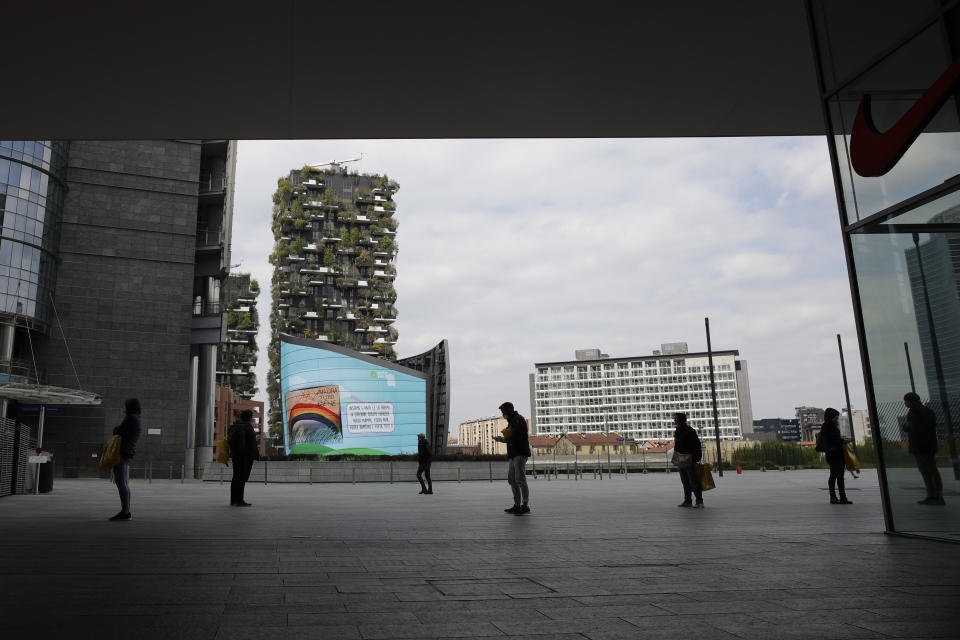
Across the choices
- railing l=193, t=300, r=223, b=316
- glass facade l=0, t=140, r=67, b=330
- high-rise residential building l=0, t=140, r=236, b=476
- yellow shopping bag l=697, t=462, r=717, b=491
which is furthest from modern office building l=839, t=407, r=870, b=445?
glass facade l=0, t=140, r=67, b=330

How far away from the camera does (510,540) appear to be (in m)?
6.76

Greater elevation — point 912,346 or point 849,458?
point 912,346

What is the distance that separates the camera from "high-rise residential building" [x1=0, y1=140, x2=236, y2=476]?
40500 mm

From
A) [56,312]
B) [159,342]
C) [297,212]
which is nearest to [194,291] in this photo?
[159,342]

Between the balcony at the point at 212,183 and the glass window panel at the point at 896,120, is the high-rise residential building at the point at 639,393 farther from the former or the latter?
the glass window panel at the point at 896,120

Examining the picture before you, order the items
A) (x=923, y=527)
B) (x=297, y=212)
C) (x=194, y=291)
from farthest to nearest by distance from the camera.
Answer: (x=297, y=212) → (x=194, y=291) → (x=923, y=527)

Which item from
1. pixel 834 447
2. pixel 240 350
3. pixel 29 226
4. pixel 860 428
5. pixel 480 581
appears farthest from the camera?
pixel 240 350

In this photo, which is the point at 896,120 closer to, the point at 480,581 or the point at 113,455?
the point at 480,581

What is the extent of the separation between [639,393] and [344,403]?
498 feet

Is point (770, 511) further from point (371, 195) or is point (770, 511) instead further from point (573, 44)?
point (371, 195)

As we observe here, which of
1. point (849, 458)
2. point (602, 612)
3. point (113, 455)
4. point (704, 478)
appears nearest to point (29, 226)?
point (113, 455)

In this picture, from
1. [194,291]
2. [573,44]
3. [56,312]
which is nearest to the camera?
[573,44]

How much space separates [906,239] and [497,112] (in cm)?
570

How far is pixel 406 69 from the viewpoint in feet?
29.3
